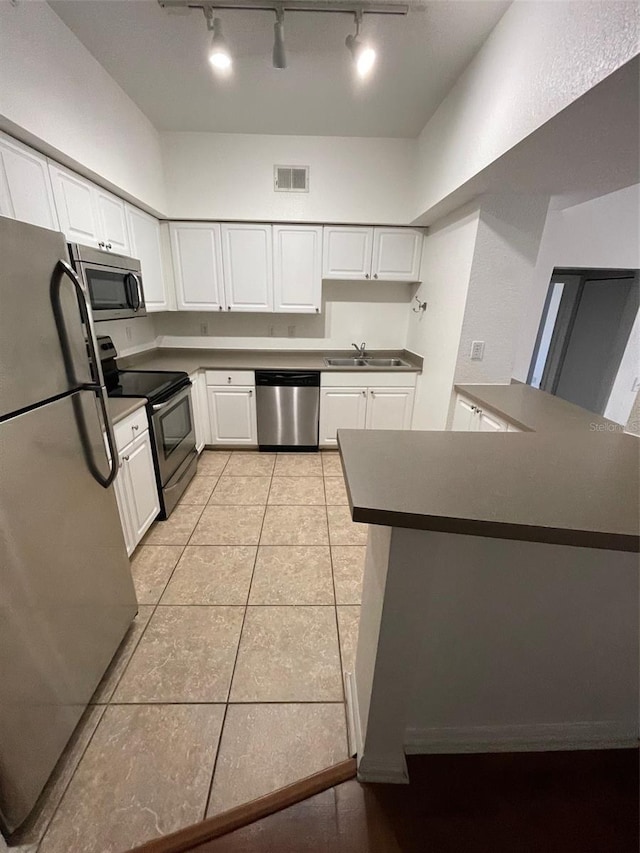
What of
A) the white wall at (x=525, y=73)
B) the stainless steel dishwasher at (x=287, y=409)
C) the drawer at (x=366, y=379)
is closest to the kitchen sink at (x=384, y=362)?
the drawer at (x=366, y=379)

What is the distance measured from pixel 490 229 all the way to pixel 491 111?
620 mm

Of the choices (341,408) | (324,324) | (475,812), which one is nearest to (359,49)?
(324,324)

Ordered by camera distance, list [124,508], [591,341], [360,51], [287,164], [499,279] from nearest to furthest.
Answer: [360,51], [124,508], [499,279], [287,164], [591,341]

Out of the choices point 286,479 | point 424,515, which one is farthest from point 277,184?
A: point 424,515

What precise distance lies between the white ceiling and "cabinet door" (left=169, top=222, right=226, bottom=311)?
0.78m

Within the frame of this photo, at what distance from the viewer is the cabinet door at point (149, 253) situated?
2.66 metres

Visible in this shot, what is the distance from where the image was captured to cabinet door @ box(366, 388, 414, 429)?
10.8 ft

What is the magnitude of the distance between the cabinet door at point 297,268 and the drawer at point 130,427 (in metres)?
1.81

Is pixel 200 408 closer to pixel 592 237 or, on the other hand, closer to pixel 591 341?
pixel 592 237

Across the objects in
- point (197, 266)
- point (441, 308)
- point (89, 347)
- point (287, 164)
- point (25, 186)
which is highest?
point (287, 164)

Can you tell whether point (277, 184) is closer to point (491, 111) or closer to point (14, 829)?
point (491, 111)

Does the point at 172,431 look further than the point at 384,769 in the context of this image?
Yes

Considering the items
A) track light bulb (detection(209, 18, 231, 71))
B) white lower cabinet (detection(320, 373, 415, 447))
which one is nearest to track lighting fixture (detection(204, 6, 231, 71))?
track light bulb (detection(209, 18, 231, 71))

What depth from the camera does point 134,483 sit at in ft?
6.54
